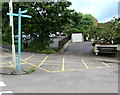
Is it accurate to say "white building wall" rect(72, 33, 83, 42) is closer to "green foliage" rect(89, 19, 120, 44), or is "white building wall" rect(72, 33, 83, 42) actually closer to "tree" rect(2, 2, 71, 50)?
"tree" rect(2, 2, 71, 50)

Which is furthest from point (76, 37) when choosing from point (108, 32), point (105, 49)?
point (108, 32)

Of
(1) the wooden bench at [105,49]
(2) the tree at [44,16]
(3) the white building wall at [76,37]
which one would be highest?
(2) the tree at [44,16]

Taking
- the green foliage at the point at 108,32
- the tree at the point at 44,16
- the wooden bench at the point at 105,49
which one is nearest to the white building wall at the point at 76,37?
the tree at the point at 44,16

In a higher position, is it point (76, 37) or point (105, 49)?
point (76, 37)

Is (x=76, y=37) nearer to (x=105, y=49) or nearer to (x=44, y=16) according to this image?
(x=105, y=49)

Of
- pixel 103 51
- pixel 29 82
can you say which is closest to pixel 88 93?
pixel 29 82

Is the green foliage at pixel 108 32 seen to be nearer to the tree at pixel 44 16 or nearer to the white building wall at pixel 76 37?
the tree at pixel 44 16

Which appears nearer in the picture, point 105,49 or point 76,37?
point 105,49

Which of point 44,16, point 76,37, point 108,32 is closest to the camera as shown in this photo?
point 108,32

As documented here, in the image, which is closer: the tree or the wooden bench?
the tree

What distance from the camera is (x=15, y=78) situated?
27.1 ft

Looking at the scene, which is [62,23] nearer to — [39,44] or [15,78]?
[39,44]

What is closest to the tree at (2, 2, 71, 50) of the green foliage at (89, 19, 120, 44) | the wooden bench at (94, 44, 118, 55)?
the green foliage at (89, 19, 120, 44)

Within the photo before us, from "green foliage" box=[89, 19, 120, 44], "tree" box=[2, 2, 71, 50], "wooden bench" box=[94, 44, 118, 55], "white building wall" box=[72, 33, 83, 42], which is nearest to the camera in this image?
"green foliage" box=[89, 19, 120, 44]
